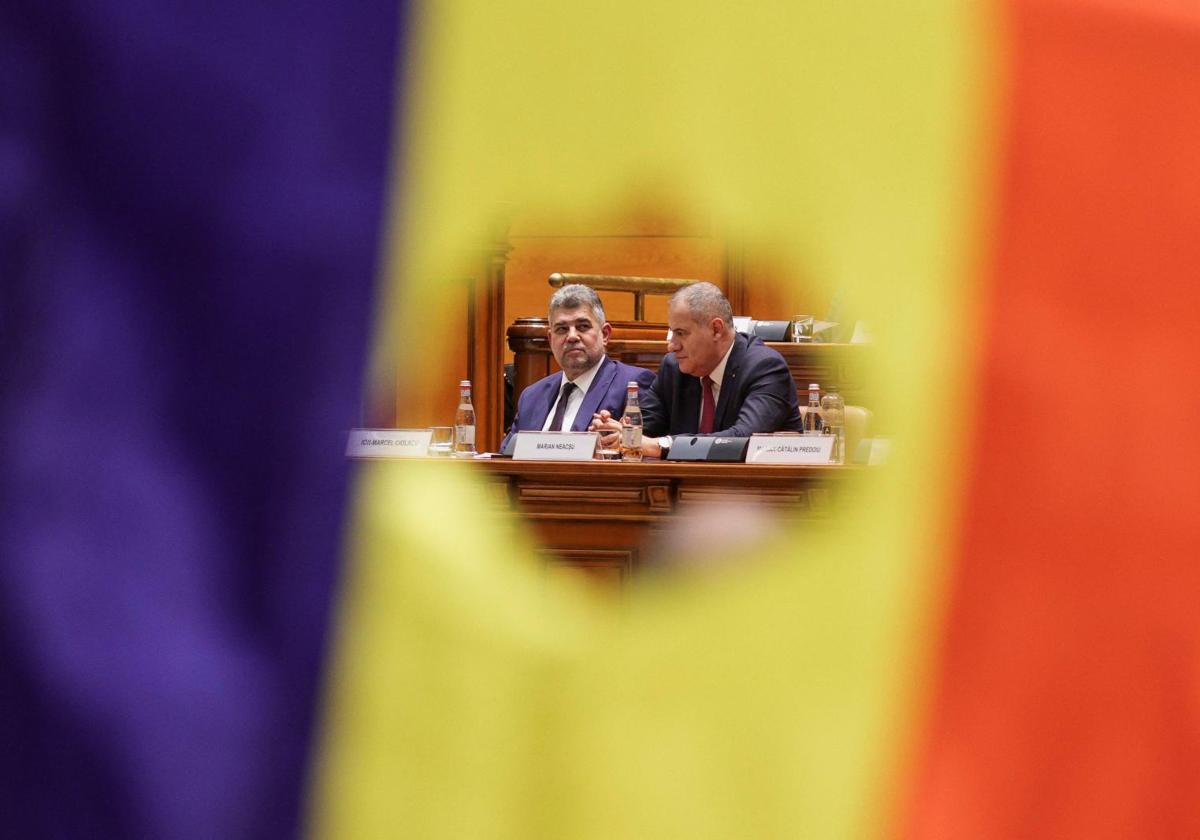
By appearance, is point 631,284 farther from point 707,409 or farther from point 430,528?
point 430,528

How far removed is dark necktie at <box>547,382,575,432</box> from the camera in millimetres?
3960

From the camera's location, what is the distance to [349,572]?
482 mm

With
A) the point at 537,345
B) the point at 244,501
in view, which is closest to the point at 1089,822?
the point at 244,501

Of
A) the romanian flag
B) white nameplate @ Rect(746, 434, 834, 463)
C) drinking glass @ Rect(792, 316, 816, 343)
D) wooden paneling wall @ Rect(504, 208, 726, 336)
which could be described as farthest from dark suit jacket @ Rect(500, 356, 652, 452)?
the romanian flag

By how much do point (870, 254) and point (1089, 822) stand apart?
231mm

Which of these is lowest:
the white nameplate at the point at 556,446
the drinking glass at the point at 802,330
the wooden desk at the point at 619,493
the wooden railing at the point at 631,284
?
the wooden desk at the point at 619,493

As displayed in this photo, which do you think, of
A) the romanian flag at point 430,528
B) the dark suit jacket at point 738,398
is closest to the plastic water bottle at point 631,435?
the dark suit jacket at point 738,398

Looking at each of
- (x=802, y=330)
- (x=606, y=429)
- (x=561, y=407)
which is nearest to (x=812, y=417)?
(x=606, y=429)

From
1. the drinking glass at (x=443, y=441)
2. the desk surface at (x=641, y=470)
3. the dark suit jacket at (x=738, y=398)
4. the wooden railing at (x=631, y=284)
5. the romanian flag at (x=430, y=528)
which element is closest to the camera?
the romanian flag at (x=430, y=528)

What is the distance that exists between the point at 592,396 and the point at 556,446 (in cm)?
86

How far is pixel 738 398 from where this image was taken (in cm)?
365

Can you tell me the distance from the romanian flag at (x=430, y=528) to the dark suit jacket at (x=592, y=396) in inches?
130

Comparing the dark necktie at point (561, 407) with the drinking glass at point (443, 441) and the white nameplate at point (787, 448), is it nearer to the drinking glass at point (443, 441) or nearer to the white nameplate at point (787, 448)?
the drinking glass at point (443, 441)

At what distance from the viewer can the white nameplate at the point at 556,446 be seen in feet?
9.95
